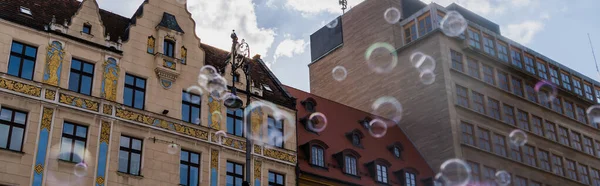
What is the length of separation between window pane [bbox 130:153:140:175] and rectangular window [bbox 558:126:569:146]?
122 ft

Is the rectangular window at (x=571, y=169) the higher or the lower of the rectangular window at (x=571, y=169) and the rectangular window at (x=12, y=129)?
the higher

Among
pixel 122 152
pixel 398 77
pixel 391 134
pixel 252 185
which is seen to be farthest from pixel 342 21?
pixel 122 152

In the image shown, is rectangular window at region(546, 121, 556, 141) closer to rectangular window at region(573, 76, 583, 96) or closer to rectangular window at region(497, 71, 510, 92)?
rectangular window at region(497, 71, 510, 92)

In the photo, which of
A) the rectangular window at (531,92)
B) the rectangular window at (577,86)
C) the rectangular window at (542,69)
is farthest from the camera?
the rectangular window at (577,86)

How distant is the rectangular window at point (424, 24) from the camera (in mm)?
54569

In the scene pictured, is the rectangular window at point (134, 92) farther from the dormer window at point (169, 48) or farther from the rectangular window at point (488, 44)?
the rectangular window at point (488, 44)

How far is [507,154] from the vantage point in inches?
2106

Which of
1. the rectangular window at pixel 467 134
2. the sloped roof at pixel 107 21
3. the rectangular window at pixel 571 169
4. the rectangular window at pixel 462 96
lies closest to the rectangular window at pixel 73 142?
the sloped roof at pixel 107 21

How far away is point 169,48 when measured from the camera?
A: 36875 millimetres

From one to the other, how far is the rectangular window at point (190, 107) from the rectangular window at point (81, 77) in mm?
4596

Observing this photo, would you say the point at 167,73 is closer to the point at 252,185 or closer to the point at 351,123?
the point at 252,185

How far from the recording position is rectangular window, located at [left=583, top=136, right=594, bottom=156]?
6103 centimetres

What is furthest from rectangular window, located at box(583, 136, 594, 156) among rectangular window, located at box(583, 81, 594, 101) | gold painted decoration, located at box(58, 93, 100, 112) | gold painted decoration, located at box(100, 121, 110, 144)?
gold painted decoration, located at box(58, 93, 100, 112)

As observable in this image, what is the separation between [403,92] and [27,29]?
96.9 feet
